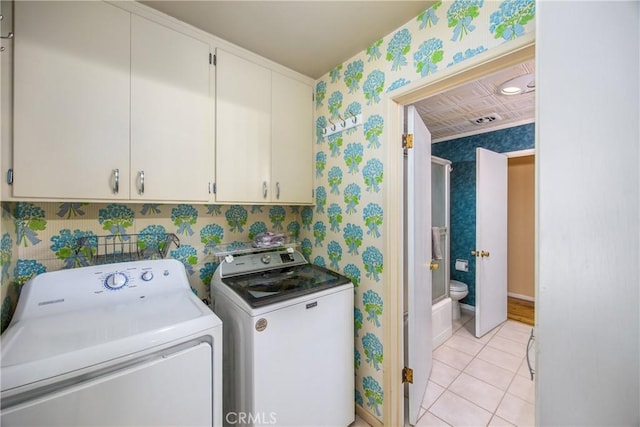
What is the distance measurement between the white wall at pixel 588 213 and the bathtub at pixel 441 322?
2201 mm

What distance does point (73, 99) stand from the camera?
1.10 metres

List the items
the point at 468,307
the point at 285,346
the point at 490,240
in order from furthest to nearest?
the point at 468,307 → the point at 490,240 → the point at 285,346

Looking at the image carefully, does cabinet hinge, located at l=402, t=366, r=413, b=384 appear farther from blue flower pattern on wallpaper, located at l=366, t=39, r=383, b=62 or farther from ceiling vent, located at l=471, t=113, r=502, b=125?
ceiling vent, located at l=471, t=113, r=502, b=125

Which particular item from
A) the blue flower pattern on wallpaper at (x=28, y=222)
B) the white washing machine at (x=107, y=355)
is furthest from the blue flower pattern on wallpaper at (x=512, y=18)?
the blue flower pattern on wallpaper at (x=28, y=222)

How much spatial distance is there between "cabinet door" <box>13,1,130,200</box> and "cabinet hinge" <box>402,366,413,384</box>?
1.90 meters

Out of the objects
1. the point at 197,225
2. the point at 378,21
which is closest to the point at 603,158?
the point at 378,21

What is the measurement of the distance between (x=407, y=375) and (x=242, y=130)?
6.17 feet

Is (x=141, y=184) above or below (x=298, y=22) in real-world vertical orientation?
below

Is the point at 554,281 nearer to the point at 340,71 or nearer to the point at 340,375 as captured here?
the point at 340,375

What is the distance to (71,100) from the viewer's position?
1.09 meters

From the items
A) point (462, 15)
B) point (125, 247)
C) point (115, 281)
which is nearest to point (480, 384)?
point (462, 15)

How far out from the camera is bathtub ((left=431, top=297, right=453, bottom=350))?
2527 mm

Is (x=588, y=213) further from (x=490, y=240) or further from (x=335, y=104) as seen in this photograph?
(x=490, y=240)

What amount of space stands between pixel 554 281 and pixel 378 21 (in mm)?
1491
